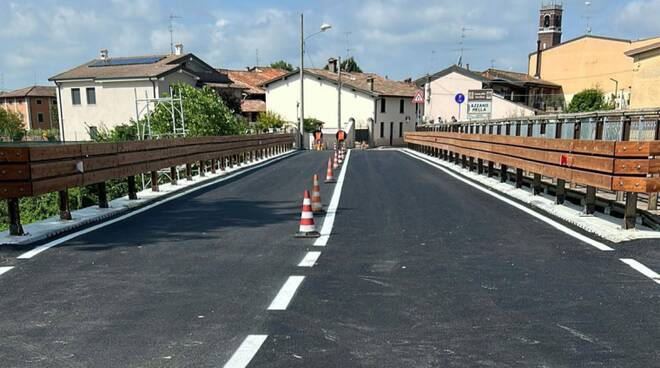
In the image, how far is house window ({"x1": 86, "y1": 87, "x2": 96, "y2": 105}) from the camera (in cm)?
4675

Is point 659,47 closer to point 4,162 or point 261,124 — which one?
point 261,124

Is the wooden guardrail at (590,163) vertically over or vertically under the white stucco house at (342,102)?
under

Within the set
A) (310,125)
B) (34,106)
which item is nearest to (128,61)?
(310,125)

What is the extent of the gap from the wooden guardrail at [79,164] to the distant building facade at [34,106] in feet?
248

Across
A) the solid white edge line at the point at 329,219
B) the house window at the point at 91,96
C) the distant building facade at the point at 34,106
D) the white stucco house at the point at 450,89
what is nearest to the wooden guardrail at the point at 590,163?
the solid white edge line at the point at 329,219

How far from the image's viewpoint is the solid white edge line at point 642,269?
5344 millimetres

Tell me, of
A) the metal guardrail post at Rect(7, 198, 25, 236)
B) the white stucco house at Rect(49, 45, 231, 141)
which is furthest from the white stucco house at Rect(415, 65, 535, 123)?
the metal guardrail post at Rect(7, 198, 25, 236)

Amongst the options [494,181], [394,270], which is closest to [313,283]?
[394,270]

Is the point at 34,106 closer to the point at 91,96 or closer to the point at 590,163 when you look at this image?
the point at 91,96

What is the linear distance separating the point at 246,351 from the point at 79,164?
6298mm

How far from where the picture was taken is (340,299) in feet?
15.7

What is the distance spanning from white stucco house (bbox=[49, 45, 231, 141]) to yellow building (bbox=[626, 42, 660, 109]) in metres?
36.3

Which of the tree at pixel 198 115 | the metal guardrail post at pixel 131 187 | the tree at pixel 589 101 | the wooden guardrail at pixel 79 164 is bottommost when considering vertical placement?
the metal guardrail post at pixel 131 187

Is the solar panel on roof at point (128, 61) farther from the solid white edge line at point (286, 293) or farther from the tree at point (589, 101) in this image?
the solid white edge line at point (286, 293)
